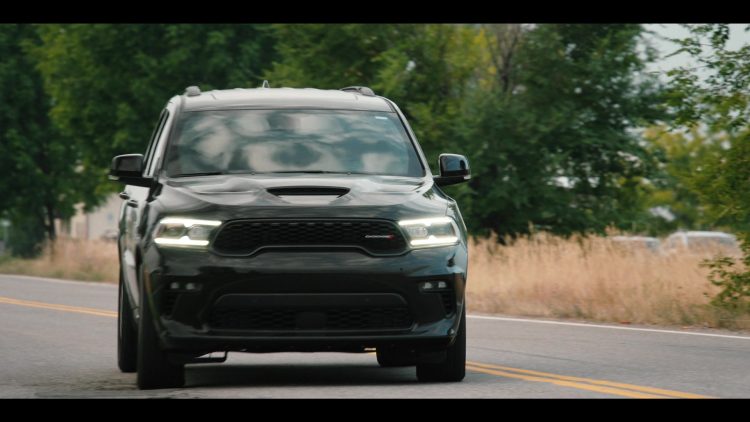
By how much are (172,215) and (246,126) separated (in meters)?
1.42

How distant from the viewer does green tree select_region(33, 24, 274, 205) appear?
40562 mm

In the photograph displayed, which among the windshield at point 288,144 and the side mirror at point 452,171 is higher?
the windshield at point 288,144

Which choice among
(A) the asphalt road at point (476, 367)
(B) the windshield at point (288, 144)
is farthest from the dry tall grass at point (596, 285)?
(B) the windshield at point (288, 144)

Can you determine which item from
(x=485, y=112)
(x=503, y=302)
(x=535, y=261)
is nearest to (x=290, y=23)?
(x=485, y=112)

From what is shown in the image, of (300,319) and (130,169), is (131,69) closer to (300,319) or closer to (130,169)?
(130,169)

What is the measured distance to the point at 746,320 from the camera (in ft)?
53.6

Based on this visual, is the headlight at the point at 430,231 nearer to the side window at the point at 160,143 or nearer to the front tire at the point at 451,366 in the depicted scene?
the front tire at the point at 451,366

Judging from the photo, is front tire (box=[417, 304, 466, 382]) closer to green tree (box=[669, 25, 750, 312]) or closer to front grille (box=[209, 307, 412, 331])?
front grille (box=[209, 307, 412, 331])

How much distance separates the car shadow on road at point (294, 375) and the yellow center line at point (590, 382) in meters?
0.64

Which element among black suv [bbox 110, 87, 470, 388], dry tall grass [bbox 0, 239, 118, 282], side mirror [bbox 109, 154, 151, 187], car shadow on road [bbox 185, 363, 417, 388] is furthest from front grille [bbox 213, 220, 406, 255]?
dry tall grass [bbox 0, 239, 118, 282]

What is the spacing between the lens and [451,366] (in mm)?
10086

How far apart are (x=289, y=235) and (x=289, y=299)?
0.39 m

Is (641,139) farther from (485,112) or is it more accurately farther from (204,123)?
(204,123)

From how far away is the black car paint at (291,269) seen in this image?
9.12 metres
